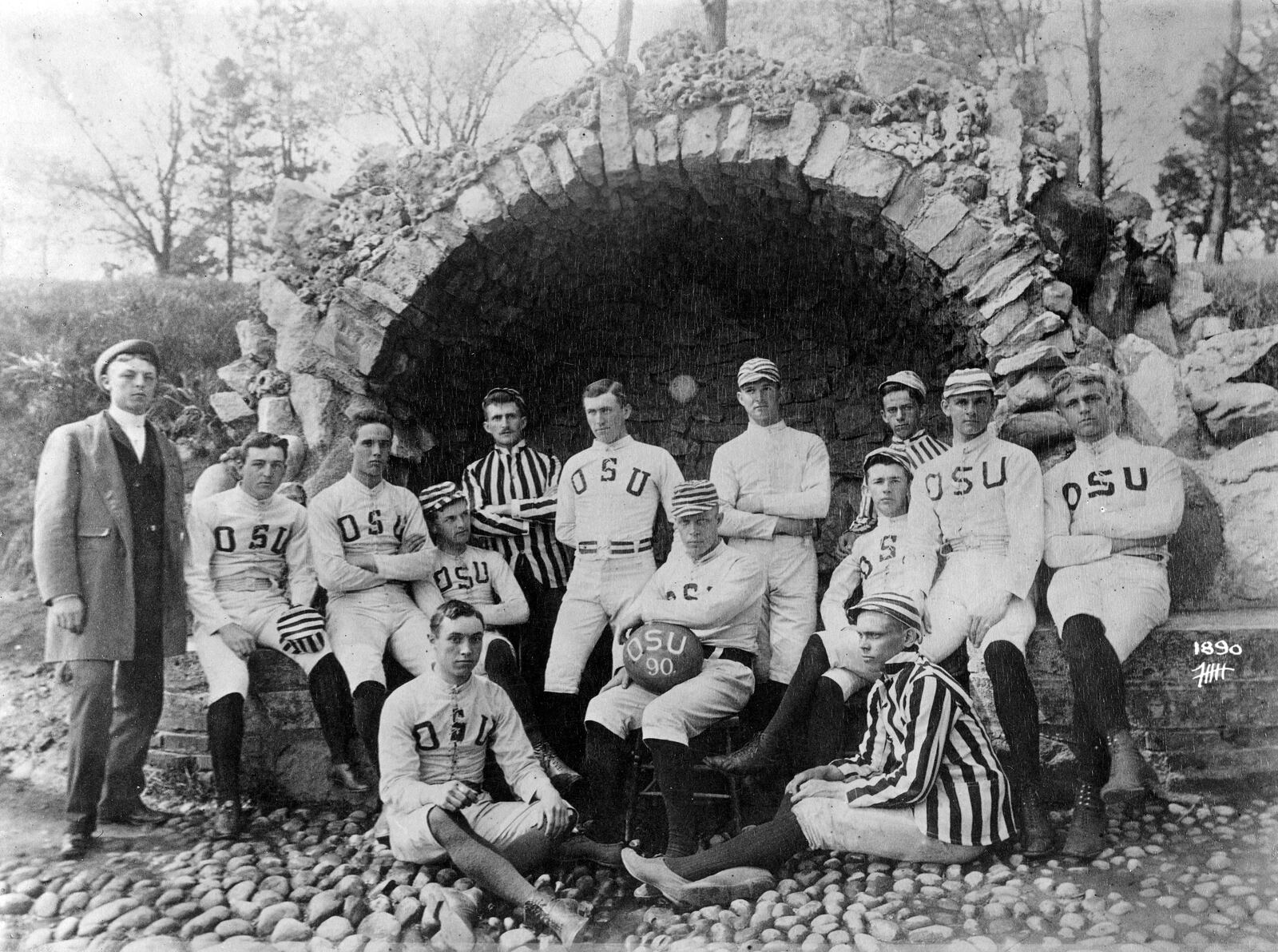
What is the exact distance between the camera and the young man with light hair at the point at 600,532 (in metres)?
4.40

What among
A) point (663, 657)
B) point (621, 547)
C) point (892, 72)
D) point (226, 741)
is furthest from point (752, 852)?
point (892, 72)

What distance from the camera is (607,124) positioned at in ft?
16.1

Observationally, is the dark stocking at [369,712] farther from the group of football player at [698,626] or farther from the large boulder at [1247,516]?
the large boulder at [1247,516]

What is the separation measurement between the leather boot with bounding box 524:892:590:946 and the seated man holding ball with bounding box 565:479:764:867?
0.40 metres

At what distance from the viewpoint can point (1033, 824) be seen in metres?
3.45

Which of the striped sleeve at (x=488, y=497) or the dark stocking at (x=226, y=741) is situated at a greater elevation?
the striped sleeve at (x=488, y=497)

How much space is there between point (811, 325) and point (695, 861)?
3597mm

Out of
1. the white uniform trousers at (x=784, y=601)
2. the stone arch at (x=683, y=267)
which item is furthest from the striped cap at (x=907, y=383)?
the white uniform trousers at (x=784, y=601)

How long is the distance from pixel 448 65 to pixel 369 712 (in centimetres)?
337

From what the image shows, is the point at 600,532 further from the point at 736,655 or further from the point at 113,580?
the point at 113,580

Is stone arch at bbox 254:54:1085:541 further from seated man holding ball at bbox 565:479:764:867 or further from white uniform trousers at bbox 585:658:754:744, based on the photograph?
white uniform trousers at bbox 585:658:754:744

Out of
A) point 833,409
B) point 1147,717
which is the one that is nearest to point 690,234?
point 833,409

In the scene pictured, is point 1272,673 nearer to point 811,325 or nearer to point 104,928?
point 811,325

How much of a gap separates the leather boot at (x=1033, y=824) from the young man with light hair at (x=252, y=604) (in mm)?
2668
